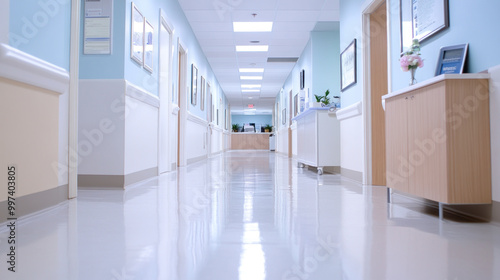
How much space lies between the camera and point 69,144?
2.92 m

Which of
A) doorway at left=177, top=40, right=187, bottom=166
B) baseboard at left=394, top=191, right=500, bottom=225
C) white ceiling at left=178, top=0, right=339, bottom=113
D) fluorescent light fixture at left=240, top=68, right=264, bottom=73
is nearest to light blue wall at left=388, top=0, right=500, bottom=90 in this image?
baseboard at left=394, top=191, right=500, bottom=225

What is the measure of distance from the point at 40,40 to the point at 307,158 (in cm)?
486

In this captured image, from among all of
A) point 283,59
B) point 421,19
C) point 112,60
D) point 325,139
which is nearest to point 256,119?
point 283,59

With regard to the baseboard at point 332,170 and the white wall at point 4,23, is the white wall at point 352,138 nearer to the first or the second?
the baseboard at point 332,170

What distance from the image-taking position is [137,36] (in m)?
4.17

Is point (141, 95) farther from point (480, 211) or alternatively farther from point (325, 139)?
point (480, 211)

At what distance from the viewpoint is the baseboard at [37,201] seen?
2188 mm

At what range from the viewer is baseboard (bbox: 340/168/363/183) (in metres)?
4.60

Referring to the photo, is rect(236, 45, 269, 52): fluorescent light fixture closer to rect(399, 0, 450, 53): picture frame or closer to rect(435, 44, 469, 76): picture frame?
rect(399, 0, 450, 53): picture frame

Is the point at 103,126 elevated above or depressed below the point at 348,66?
below

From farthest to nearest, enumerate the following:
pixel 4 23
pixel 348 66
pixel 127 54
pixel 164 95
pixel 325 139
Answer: pixel 325 139
pixel 164 95
pixel 348 66
pixel 127 54
pixel 4 23

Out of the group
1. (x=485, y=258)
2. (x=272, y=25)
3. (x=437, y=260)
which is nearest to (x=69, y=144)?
(x=437, y=260)

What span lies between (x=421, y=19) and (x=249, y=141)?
21.0 metres

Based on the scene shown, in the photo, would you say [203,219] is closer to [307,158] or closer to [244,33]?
[307,158]
